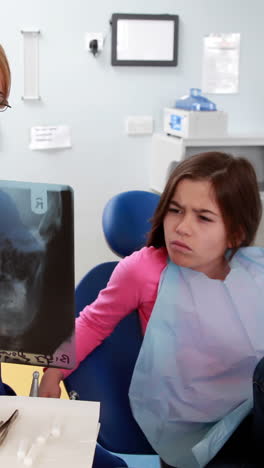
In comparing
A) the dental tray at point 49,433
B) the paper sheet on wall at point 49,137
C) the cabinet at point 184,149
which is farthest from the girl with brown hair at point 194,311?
the paper sheet on wall at point 49,137

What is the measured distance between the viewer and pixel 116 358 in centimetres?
148

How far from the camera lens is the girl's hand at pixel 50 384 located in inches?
47.8

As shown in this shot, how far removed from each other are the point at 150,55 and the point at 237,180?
6.29ft

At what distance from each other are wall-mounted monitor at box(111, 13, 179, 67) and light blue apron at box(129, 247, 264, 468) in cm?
202

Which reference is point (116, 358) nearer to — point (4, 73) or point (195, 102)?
point (4, 73)

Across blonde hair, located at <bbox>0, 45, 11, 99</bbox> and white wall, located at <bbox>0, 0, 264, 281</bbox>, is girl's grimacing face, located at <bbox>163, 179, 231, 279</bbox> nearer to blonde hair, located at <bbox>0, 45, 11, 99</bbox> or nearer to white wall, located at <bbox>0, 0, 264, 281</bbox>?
blonde hair, located at <bbox>0, 45, 11, 99</bbox>

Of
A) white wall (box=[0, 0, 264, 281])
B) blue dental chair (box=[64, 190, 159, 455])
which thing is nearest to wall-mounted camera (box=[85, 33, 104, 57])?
white wall (box=[0, 0, 264, 281])

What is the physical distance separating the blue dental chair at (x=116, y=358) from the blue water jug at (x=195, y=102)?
4.88ft

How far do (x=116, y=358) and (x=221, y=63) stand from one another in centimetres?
222

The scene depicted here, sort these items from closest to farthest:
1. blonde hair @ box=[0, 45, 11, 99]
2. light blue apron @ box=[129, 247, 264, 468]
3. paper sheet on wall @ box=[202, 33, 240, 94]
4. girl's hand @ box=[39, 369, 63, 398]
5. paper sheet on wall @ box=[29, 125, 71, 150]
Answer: blonde hair @ box=[0, 45, 11, 99] < girl's hand @ box=[39, 369, 63, 398] < light blue apron @ box=[129, 247, 264, 468] < paper sheet on wall @ box=[29, 125, 71, 150] < paper sheet on wall @ box=[202, 33, 240, 94]

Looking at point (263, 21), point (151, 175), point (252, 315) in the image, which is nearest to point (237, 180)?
point (252, 315)

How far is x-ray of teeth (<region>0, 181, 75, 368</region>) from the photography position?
88 centimetres

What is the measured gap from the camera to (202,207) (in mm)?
1421

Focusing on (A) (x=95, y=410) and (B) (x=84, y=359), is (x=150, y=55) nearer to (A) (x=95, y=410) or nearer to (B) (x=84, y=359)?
(B) (x=84, y=359)
